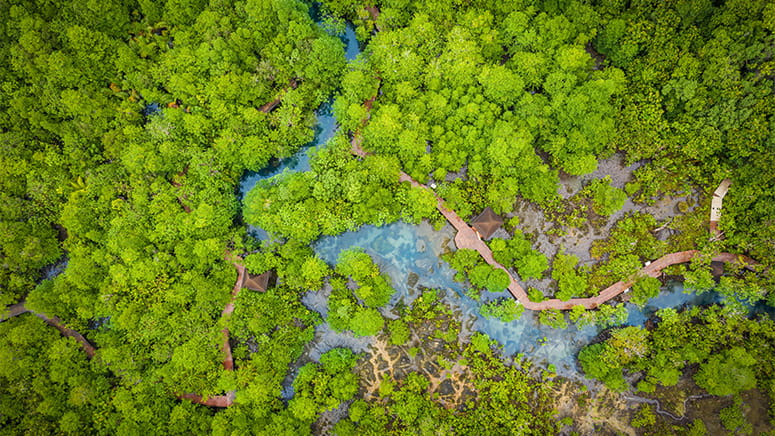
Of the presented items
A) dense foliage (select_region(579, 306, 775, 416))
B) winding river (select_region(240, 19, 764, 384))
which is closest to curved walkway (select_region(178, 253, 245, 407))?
winding river (select_region(240, 19, 764, 384))

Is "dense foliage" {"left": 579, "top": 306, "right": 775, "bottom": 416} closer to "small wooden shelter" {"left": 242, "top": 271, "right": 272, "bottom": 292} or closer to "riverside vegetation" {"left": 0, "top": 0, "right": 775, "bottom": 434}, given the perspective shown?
"riverside vegetation" {"left": 0, "top": 0, "right": 775, "bottom": 434}

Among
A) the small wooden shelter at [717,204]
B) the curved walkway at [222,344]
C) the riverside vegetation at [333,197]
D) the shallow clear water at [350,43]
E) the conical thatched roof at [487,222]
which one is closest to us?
the riverside vegetation at [333,197]

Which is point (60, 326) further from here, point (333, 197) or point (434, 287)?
point (434, 287)

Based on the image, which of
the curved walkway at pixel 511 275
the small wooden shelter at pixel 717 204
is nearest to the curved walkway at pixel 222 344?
the curved walkway at pixel 511 275

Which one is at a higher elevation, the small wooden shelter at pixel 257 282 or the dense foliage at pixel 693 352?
the dense foliage at pixel 693 352

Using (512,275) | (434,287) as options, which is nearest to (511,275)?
(512,275)

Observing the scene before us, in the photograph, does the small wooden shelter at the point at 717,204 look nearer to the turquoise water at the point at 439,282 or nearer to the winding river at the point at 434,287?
the winding river at the point at 434,287
